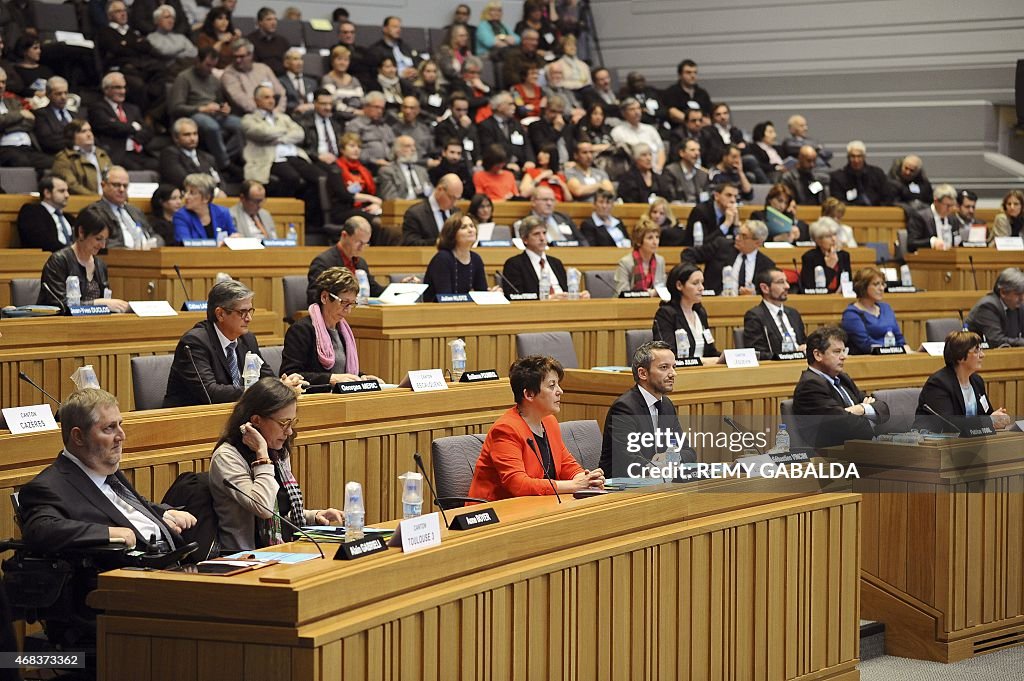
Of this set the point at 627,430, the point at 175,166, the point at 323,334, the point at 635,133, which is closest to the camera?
the point at 627,430

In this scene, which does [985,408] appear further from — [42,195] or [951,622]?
[42,195]

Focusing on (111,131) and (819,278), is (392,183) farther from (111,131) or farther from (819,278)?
(819,278)

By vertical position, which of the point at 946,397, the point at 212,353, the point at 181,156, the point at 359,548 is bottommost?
the point at 359,548

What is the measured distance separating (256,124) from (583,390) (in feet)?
13.3

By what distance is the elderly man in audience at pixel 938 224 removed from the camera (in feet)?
33.4

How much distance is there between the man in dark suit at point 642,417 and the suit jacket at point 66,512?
1.55m

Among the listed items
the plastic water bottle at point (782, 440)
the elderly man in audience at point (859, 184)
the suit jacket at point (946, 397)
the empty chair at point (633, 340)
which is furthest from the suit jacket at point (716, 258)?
the plastic water bottle at point (782, 440)

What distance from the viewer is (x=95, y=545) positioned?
3.18 m

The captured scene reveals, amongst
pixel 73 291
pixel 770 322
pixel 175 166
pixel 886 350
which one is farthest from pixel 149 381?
pixel 175 166

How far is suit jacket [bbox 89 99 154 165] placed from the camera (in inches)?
352

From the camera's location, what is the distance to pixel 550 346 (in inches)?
252

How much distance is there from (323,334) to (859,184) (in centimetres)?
675

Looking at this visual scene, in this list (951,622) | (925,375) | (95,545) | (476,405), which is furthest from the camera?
(925,375)

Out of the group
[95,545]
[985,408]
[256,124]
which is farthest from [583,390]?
[256,124]
